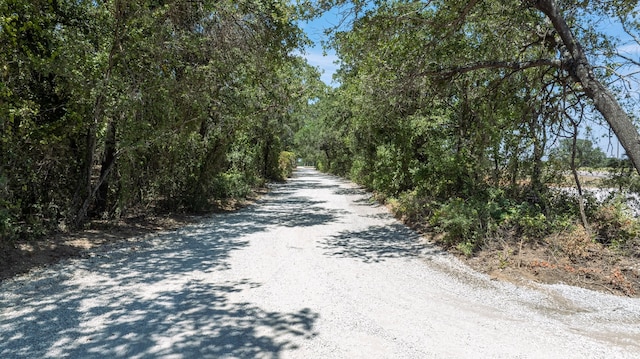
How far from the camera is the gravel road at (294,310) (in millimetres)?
3381

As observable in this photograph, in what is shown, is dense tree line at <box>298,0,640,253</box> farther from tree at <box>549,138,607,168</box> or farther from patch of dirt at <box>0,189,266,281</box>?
patch of dirt at <box>0,189,266,281</box>

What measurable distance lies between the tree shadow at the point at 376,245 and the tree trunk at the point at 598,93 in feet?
11.5

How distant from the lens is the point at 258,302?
445 cm

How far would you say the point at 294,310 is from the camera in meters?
4.21

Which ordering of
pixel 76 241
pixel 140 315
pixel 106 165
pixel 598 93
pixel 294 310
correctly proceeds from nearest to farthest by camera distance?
pixel 140 315 → pixel 294 310 → pixel 598 93 → pixel 76 241 → pixel 106 165

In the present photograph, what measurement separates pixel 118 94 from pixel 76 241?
9.92 ft

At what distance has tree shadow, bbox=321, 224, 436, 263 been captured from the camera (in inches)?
277

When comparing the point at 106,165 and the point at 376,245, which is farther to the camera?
the point at 106,165

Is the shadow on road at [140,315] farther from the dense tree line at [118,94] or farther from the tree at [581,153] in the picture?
the tree at [581,153]

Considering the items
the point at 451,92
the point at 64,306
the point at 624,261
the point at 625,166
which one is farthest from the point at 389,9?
the point at 64,306

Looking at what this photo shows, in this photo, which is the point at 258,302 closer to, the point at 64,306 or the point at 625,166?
the point at 64,306

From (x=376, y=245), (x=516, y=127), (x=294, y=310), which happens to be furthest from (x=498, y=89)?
(x=294, y=310)

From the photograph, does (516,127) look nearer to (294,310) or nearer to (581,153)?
(581,153)

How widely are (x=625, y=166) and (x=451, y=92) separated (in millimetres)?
4525
